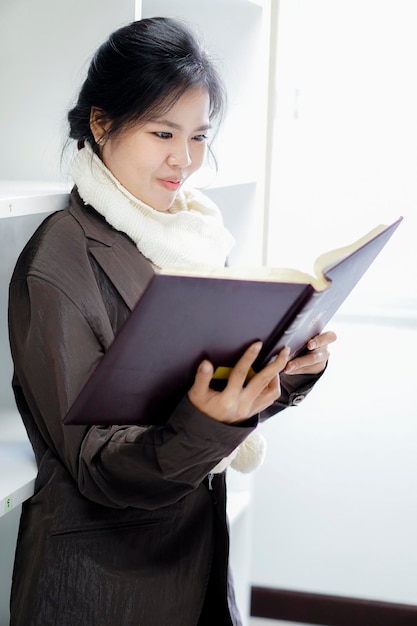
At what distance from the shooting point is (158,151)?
1149 millimetres

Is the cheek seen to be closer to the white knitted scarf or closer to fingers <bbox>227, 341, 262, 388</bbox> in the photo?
the white knitted scarf

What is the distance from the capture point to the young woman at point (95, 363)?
989 mm

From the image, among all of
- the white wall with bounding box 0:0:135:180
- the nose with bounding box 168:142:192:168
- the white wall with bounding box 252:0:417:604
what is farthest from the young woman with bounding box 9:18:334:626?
the white wall with bounding box 252:0:417:604

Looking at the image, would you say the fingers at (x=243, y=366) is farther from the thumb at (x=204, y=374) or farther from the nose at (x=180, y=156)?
the nose at (x=180, y=156)

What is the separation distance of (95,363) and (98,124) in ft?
1.10

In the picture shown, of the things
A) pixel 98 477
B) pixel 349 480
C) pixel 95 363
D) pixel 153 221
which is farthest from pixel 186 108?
pixel 349 480

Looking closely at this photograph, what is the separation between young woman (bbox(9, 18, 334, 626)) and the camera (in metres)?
0.99

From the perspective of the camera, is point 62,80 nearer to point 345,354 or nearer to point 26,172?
point 26,172

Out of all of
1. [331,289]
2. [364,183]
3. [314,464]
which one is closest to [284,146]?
[364,183]

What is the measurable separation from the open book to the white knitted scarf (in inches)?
11.1

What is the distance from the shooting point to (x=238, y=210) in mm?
1867

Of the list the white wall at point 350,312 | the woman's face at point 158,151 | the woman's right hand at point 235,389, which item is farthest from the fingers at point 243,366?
the white wall at point 350,312

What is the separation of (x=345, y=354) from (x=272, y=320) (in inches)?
56.0

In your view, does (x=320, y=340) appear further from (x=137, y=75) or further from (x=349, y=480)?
(x=349, y=480)
